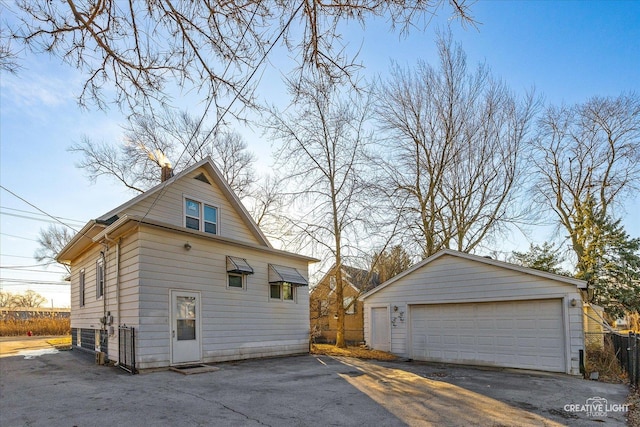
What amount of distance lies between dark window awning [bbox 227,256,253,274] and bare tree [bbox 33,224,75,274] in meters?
25.2

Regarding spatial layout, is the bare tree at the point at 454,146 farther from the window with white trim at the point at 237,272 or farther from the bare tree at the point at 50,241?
the bare tree at the point at 50,241

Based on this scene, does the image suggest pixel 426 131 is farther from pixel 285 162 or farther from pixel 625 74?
pixel 625 74

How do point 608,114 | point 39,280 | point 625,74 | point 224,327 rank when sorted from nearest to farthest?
point 625,74 < point 224,327 < point 608,114 < point 39,280

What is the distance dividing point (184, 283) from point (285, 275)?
380 cm

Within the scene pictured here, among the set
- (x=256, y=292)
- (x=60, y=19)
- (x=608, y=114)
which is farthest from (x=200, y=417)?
(x=608, y=114)

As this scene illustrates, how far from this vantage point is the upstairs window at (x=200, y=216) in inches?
486

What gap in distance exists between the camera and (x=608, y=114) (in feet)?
69.2

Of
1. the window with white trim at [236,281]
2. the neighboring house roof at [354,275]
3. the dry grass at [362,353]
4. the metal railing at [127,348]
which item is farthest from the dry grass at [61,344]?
the neighboring house roof at [354,275]

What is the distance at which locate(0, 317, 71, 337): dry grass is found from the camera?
80.5ft

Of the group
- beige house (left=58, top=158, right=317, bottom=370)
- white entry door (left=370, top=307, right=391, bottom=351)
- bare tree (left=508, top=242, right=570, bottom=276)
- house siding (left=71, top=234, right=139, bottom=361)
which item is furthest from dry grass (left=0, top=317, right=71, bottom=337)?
bare tree (left=508, top=242, right=570, bottom=276)

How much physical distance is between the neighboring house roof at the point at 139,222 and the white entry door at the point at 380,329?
303 centimetres

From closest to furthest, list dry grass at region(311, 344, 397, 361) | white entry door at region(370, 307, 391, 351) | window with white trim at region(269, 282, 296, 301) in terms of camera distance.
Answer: window with white trim at region(269, 282, 296, 301), dry grass at region(311, 344, 397, 361), white entry door at region(370, 307, 391, 351)

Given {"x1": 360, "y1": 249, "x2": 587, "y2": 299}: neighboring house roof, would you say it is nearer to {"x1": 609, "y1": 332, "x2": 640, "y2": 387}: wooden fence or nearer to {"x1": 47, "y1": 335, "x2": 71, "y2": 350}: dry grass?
{"x1": 609, "y1": 332, "x2": 640, "y2": 387}: wooden fence

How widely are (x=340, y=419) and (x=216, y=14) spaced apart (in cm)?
521
